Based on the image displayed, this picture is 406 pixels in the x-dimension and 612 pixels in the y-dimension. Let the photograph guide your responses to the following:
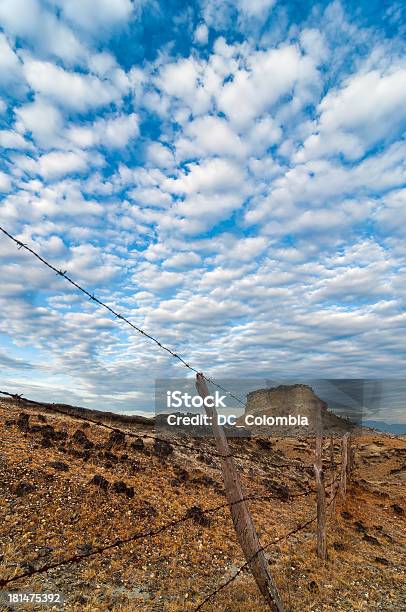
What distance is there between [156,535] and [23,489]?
15.5ft

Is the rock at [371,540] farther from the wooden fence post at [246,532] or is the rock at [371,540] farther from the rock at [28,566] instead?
the rock at [28,566]

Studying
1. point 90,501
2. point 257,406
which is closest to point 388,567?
point 90,501

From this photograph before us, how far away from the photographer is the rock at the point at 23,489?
1173 centimetres

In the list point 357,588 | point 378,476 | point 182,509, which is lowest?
point 378,476

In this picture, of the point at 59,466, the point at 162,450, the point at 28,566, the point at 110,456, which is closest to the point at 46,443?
the point at 110,456

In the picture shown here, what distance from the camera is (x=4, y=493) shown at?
11625 millimetres

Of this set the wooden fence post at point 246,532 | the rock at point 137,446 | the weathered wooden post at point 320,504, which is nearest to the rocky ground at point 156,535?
the rock at point 137,446

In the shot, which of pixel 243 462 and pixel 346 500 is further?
pixel 243 462

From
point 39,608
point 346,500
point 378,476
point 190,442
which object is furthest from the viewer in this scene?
point 378,476

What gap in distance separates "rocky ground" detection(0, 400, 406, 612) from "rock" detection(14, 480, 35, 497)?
34 millimetres

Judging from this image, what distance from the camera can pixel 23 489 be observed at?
11.9 meters

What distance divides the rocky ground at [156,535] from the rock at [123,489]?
0.18 ft

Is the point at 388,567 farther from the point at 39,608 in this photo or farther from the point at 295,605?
the point at 39,608

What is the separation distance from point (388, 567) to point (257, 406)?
84.4m
